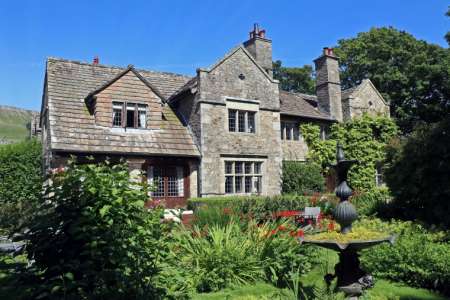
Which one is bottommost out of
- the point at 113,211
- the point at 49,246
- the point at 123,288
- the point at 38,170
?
the point at 123,288

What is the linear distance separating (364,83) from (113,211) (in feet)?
91.1

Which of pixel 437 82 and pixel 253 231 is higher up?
pixel 437 82

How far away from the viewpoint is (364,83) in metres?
29.3

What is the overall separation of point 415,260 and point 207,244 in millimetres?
4100

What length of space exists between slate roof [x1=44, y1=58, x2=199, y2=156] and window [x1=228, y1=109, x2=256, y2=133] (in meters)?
2.43

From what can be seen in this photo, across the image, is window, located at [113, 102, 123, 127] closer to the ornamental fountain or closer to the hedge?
the hedge

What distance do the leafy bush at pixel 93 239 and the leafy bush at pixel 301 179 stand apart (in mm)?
18417

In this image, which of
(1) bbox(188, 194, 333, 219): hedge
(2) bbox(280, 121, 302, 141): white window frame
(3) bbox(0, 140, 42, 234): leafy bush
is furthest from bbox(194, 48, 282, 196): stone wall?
(3) bbox(0, 140, 42, 234): leafy bush

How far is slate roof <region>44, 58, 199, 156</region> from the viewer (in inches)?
711

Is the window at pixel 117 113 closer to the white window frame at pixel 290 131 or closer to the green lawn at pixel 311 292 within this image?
the white window frame at pixel 290 131

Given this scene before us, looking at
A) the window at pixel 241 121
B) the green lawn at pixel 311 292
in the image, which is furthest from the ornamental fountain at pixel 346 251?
the window at pixel 241 121

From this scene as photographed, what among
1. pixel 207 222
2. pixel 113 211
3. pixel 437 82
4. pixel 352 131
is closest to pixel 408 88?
pixel 437 82

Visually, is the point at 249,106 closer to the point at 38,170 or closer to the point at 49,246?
the point at 38,170

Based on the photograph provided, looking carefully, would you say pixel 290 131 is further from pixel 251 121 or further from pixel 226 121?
pixel 226 121
